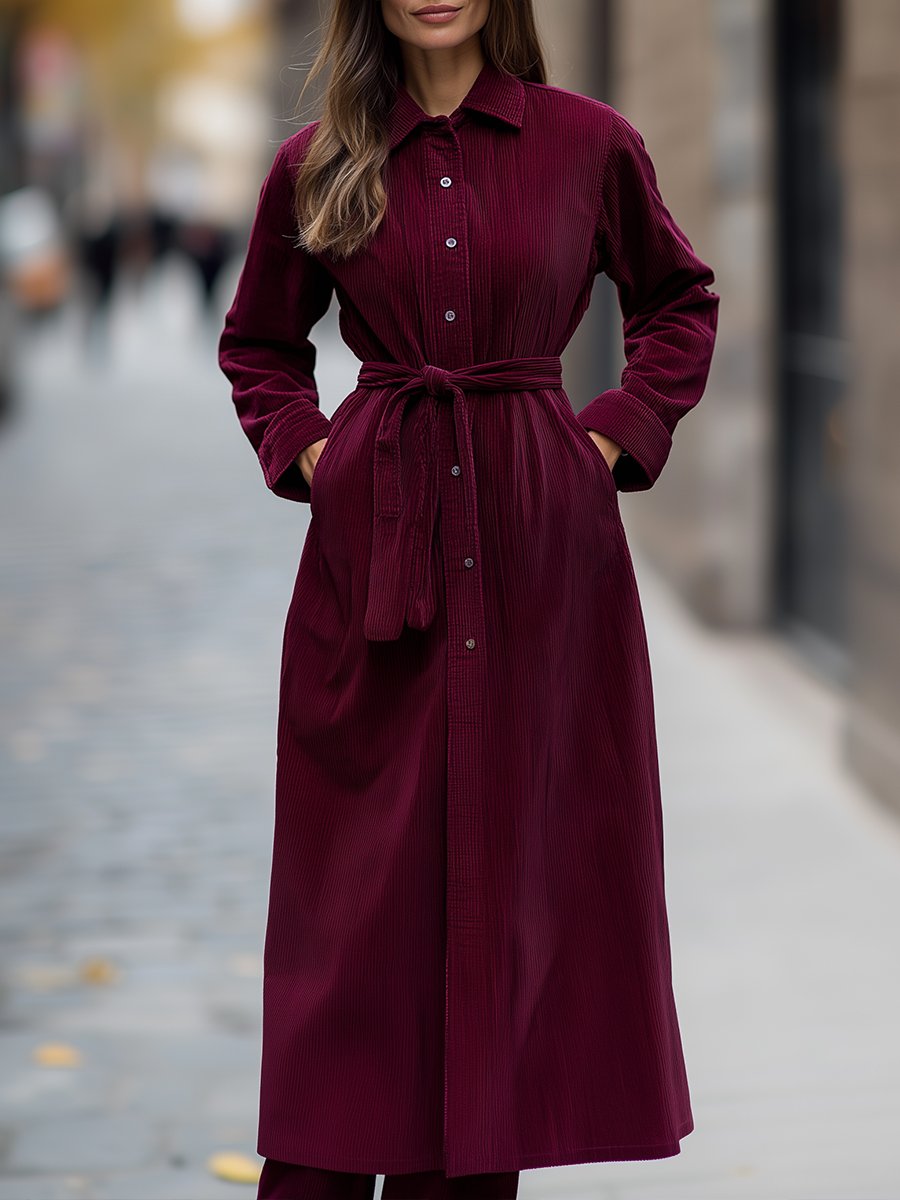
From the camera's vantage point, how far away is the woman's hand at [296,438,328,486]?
338 centimetres

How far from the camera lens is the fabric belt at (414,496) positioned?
10.5 feet

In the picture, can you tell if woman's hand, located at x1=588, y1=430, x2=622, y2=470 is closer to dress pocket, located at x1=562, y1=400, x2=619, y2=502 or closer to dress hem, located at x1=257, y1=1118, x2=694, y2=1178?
dress pocket, located at x1=562, y1=400, x2=619, y2=502

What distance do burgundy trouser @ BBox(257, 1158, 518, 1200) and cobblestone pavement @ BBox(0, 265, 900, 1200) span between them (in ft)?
1.95

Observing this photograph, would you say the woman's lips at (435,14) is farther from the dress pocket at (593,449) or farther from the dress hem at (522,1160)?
the dress hem at (522,1160)

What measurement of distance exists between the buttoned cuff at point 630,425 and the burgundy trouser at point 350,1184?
3.78 feet

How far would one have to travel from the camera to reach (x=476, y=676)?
320 cm

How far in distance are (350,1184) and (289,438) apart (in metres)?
1.22

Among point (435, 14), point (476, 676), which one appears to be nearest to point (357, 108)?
point (435, 14)

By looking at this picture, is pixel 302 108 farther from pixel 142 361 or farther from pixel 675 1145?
pixel 142 361

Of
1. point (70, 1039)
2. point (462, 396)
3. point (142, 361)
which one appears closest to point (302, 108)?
point (462, 396)

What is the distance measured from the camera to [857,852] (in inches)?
247

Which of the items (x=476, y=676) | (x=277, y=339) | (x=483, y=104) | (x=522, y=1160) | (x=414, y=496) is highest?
(x=483, y=104)

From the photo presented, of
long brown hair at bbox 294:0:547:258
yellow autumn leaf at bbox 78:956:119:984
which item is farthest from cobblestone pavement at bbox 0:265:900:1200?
long brown hair at bbox 294:0:547:258

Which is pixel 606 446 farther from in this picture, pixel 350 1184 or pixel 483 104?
pixel 350 1184
